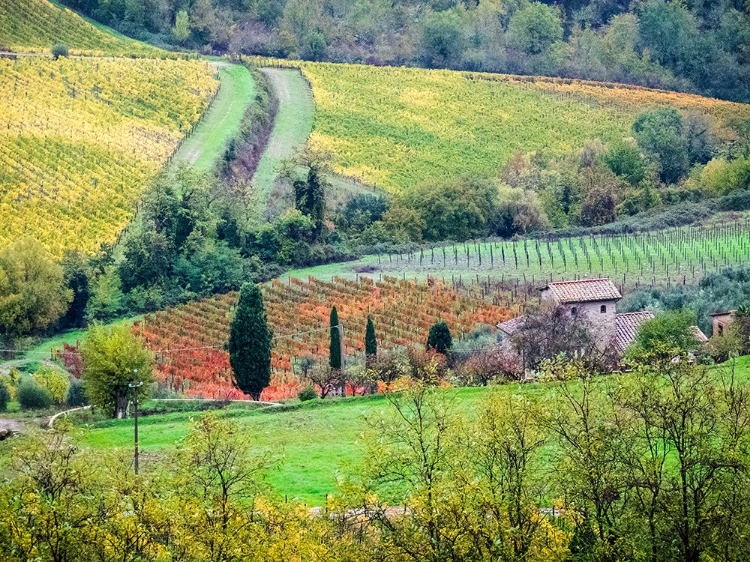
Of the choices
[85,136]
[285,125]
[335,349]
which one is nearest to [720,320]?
[335,349]

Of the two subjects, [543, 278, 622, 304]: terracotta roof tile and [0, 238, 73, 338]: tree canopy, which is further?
[0, 238, 73, 338]: tree canopy

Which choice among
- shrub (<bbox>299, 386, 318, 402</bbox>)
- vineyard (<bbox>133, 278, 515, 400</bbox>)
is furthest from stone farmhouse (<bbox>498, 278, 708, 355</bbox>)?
shrub (<bbox>299, 386, 318, 402</bbox>)

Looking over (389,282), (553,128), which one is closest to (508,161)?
(553,128)

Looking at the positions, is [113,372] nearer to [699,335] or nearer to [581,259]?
[699,335]

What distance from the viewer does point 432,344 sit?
5172cm

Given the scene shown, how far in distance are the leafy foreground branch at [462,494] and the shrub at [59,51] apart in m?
72.2

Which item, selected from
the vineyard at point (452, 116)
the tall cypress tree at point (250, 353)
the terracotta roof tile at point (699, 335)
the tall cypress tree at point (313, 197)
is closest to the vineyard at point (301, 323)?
the tall cypress tree at point (250, 353)

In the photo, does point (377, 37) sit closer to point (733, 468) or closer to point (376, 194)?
point (376, 194)

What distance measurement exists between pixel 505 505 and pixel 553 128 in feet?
266

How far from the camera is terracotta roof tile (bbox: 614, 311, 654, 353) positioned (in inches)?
2012

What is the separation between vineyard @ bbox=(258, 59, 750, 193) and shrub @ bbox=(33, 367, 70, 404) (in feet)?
137

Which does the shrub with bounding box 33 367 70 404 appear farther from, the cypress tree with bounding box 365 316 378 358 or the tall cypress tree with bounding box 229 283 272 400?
the cypress tree with bounding box 365 316 378 358

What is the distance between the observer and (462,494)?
28.8 m

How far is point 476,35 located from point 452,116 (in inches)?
909
